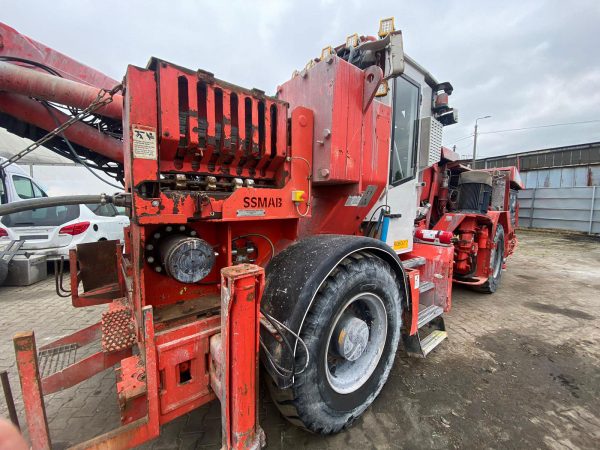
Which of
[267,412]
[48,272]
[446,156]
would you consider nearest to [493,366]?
[267,412]

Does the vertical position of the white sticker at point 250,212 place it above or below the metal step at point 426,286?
above

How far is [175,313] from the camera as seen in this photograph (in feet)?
6.26

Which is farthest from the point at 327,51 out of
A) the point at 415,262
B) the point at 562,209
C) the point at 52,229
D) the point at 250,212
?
the point at 562,209

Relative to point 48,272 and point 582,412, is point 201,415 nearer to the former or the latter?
point 582,412

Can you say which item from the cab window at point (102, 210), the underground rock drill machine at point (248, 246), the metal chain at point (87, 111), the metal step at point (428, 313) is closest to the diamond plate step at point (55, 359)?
the underground rock drill machine at point (248, 246)

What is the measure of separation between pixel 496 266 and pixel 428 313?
3.52m

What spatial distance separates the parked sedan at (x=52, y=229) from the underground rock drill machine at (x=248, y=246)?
326 cm

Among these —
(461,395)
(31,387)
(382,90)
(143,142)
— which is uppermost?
(382,90)

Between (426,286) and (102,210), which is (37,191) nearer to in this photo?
(102,210)

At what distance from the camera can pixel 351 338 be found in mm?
2031

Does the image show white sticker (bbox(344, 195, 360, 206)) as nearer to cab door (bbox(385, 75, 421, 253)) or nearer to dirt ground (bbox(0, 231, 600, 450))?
cab door (bbox(385, 75, 421, 253))

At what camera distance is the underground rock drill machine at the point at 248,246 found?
147cm

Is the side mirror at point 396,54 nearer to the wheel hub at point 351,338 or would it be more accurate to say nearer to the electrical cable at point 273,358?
the wheel hub at point 351,338

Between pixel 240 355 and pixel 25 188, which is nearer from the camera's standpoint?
pixel 240 355
